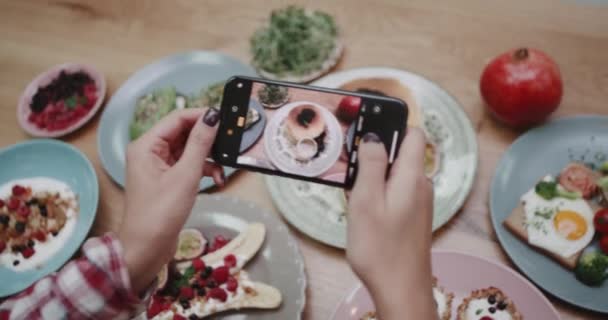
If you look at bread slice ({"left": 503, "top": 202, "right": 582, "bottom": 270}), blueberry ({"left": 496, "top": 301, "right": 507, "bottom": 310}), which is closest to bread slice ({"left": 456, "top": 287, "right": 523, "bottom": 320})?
blueberry ({"left": 496, "top": 301, "right": 507, "bottom": 310})

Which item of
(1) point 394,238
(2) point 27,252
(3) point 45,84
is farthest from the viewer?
(3) point 45,84

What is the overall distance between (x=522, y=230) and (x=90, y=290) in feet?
2.59

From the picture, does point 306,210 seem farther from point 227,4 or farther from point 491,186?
point 227,4

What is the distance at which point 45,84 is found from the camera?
4.64 feet

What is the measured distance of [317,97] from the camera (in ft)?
2.87

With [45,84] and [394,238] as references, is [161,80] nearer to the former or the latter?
[45,84]

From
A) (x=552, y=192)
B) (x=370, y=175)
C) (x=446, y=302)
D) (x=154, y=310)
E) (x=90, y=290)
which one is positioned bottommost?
(x=154, y=310)

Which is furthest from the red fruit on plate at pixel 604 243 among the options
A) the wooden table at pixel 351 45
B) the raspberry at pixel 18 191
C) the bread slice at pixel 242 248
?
the raspberry at pixel 18 191

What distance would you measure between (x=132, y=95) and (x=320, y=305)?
76 centimetres

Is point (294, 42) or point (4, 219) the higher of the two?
point (294, 42)

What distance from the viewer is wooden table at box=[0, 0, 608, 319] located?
1087 millimetres

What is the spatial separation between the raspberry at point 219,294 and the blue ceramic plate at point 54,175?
0.34 meters

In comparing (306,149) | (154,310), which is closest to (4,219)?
(154,310)

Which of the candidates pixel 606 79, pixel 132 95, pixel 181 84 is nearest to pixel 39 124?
pixel 132 95
